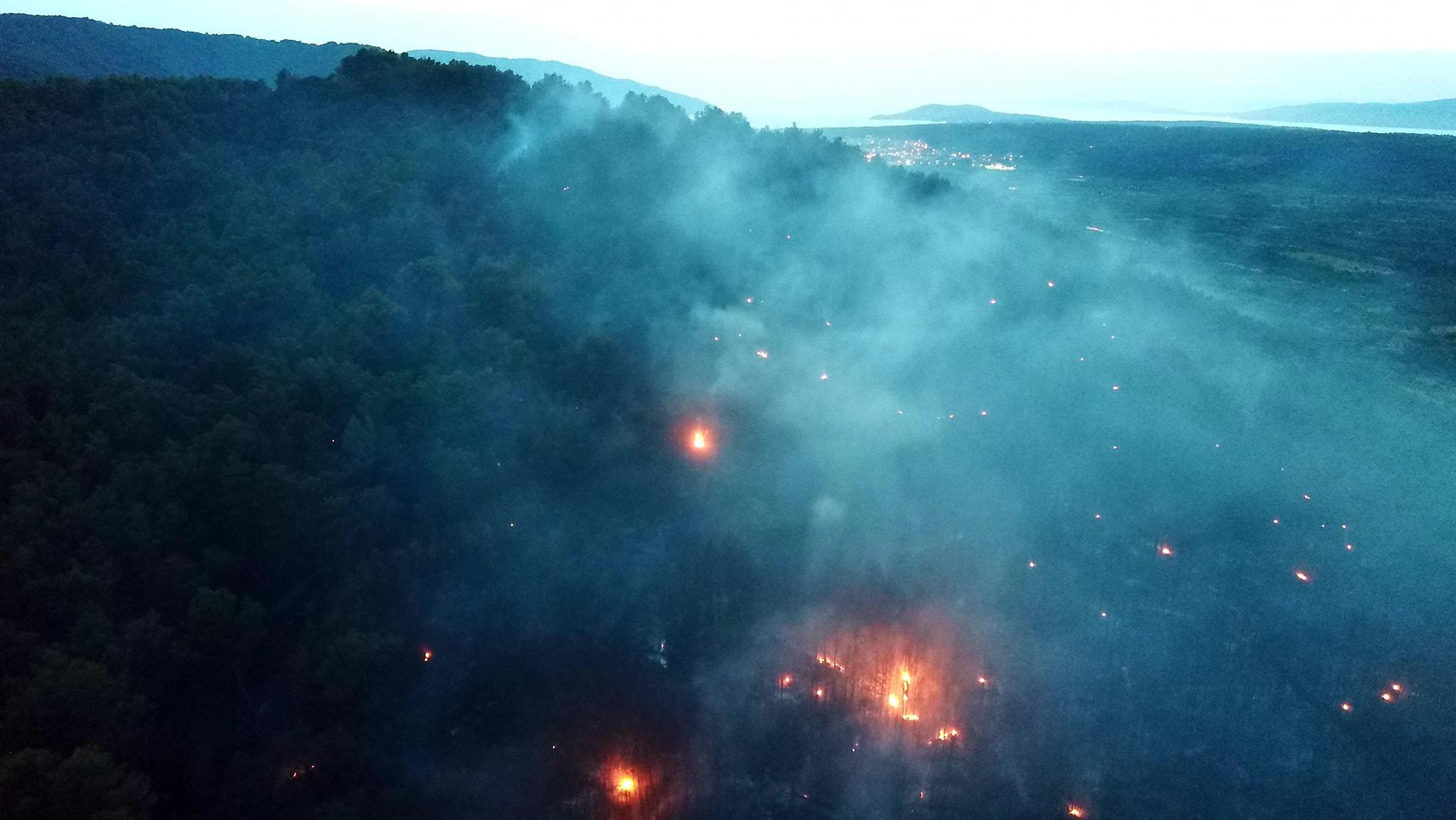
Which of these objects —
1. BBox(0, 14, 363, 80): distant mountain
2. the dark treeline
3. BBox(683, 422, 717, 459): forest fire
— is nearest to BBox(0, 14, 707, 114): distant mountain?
BBox(0, 14, 363, 80): distant mountain

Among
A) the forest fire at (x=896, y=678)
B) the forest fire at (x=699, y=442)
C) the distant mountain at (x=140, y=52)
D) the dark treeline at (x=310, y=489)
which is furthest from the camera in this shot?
the distant mountain at (x=140, y=52)

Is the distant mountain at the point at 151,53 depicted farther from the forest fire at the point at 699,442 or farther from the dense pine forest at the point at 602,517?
the forest fire at the point at 699,442

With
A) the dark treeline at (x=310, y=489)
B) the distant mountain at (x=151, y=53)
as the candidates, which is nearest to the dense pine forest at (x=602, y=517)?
the dark treeline at (x=310, y=489)

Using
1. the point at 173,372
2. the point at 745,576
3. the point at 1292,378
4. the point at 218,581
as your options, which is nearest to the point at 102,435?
the point at 173,372

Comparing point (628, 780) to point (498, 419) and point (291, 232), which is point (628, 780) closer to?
point (498, 419)

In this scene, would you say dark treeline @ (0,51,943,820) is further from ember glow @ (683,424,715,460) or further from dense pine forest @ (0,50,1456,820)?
ember glow @ (683,424,715,460)
